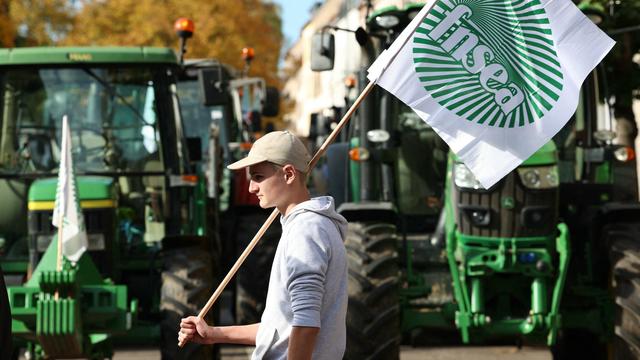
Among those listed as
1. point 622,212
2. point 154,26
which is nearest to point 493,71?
point 622,212

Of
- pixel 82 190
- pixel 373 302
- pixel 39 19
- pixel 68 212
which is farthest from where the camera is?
pixel 39 19

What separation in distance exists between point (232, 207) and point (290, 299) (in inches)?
399

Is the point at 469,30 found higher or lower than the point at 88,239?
higher

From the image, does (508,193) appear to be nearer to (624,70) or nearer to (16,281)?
(16,281)

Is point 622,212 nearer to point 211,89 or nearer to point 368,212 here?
point 368,212

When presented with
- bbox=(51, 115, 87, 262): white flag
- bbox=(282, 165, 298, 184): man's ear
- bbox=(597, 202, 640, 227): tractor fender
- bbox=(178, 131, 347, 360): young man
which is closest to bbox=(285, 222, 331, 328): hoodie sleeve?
bbox=(178, 131, 347, 360): young man

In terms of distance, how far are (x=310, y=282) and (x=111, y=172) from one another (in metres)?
6.48

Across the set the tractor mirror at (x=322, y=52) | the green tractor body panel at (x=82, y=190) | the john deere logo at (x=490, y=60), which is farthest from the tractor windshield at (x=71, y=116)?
the john deere logo at (x=490, y=60)

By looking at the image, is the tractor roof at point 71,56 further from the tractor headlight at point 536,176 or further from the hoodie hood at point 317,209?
the hoodie hood at point 317,209

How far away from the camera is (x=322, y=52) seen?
10.1m

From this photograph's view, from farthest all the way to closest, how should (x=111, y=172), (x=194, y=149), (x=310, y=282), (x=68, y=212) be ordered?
(x=194, y=149) < (x=111, y=172) < (x=68, y=212) < (x=310, y=282)

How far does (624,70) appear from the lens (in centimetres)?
1405

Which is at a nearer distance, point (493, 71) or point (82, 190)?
point (493, 71)

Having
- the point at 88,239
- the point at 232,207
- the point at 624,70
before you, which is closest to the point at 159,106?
the point at 88,239
